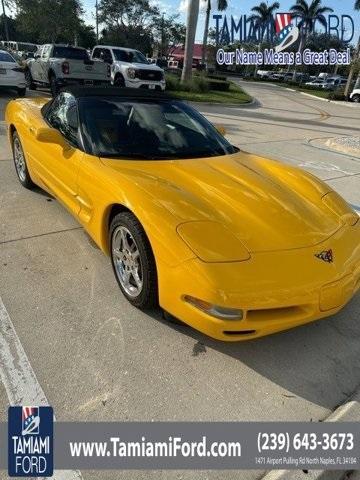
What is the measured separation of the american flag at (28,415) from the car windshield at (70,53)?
14.8 meters

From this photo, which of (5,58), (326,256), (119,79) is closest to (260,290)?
(326,256)

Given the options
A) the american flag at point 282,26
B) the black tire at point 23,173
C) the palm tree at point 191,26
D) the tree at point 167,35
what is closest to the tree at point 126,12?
the tree at point 167,35

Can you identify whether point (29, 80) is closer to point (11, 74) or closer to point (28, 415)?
point (11, 74)

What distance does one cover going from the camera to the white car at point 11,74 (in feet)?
39.7

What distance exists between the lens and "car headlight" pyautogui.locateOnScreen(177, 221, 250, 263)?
92.4 inches

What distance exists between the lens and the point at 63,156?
142 inches

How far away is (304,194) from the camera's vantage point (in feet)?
10.7

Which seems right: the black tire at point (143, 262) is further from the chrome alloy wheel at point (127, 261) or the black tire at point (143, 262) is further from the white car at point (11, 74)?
the white car at point (11, 74)

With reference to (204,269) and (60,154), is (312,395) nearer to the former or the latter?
(204,269)

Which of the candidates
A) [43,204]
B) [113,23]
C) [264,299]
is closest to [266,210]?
[264,299]

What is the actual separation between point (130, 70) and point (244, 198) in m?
14.8

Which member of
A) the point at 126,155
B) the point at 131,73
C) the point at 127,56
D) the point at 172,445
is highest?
the point at 127,56

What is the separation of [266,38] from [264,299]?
232ft

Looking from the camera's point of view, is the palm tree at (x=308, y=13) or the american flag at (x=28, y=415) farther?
the palm tree at (x=308, y=13)
